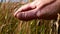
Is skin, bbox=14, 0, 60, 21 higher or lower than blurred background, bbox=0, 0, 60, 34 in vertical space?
higher

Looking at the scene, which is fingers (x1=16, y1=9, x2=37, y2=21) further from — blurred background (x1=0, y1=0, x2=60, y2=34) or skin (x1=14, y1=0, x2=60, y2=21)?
blurred background (x1=0, y1=0, x2=60, y2=34)

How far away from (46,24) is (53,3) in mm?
572

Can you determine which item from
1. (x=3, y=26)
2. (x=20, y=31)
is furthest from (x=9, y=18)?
(x=20, y=31)

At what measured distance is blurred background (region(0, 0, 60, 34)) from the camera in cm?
92

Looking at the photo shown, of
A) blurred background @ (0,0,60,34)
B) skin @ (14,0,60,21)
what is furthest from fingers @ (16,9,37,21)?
blurred background @ (0,0,60,34)

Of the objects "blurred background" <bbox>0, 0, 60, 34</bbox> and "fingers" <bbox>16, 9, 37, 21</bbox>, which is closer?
"fingers" <bbox>16, 9, 37, 21</bbox>

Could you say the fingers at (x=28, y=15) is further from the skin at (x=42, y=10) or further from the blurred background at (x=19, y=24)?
the blurred background at (x=19, y=24)

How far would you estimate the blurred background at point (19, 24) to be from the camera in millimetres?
918

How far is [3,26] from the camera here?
1.24 meters

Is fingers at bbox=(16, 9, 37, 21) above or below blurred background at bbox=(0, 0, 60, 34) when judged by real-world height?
above

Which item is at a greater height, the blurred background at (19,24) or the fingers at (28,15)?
the fingers at (28,15)

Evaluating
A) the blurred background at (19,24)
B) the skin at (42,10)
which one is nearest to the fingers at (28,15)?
the skin at (42,10)

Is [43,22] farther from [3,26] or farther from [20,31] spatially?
[3,26]

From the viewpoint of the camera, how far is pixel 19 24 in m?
1.00
